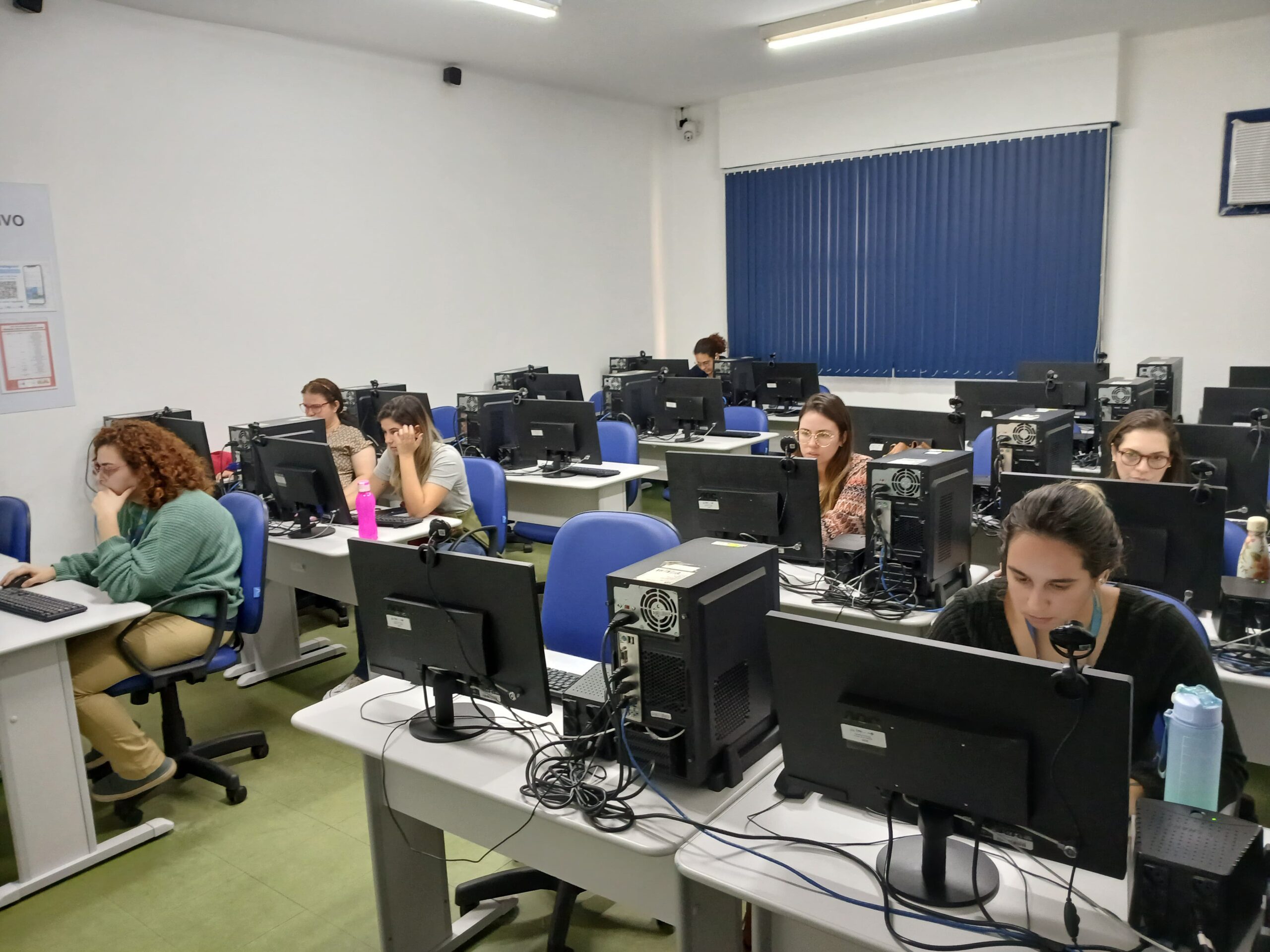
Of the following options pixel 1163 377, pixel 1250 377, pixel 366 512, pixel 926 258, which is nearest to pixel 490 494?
pixel 366 512

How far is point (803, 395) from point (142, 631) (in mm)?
4705

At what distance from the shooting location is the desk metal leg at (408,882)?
206 cm

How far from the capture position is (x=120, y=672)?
2.80 m

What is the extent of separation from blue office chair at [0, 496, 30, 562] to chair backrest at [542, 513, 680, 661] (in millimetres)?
2393

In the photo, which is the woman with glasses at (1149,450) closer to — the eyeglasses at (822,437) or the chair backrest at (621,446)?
the eyeglasses at (822,437)

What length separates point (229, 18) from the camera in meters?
5.10

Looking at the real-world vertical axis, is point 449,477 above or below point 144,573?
above

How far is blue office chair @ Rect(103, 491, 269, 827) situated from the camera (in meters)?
→ 2.85

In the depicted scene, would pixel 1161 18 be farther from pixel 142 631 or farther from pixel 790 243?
pixel 142 631

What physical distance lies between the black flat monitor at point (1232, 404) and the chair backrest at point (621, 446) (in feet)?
9.16

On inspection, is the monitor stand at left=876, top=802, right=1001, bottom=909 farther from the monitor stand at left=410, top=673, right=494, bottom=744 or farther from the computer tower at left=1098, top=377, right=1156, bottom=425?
the computer tower at left=1098, top=377, right=1156, bottom=425

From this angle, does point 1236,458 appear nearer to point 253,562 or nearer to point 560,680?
point 560,680

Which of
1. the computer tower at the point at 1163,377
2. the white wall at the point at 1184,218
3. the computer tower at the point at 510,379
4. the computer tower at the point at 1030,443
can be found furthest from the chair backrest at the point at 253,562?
the white wall at the point at 1184,218

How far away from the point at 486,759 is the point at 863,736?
814 mm
